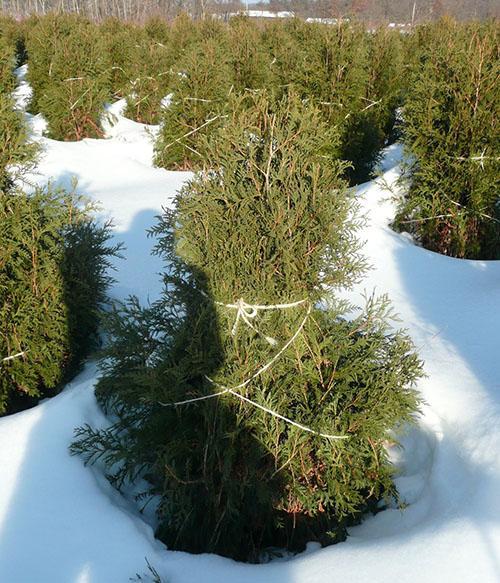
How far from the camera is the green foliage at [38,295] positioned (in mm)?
3840

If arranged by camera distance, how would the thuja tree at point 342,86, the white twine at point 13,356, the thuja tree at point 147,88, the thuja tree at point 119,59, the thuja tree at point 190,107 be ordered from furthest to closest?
the thuja tree at point 119,59 < the thuja tree at point 147,88 < the thuja tree at point 190,107 < the thuja tree at point 342,86 < the white twine at point 13,356

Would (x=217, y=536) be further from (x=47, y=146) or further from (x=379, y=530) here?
(x=47, y=146)

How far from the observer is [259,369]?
282 cm

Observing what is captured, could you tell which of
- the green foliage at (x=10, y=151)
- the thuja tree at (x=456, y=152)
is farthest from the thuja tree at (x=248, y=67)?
the green foliage at (x=10, y=151)

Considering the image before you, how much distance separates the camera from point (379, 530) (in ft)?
9.91

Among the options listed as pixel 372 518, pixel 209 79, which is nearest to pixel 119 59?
pixel 209 79

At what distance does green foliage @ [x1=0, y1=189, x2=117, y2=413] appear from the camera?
12.6ft

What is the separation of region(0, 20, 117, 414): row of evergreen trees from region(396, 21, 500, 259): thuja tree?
4.03 m

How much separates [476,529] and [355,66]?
786 centimetres

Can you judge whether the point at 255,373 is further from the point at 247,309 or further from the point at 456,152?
the point at 456,152

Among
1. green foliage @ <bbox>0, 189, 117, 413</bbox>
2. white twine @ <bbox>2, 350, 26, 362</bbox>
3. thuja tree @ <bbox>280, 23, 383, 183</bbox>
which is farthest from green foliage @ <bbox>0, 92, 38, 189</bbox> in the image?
thuja tree @ <bbox>280, 23, 383, 183</bbox>

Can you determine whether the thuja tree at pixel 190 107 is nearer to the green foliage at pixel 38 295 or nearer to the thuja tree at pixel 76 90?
the thuja tree at pixel 76 90

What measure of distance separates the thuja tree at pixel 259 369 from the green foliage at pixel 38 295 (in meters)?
1.11

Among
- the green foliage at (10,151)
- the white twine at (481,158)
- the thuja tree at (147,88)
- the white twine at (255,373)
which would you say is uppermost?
the green foliage at (10,151)
